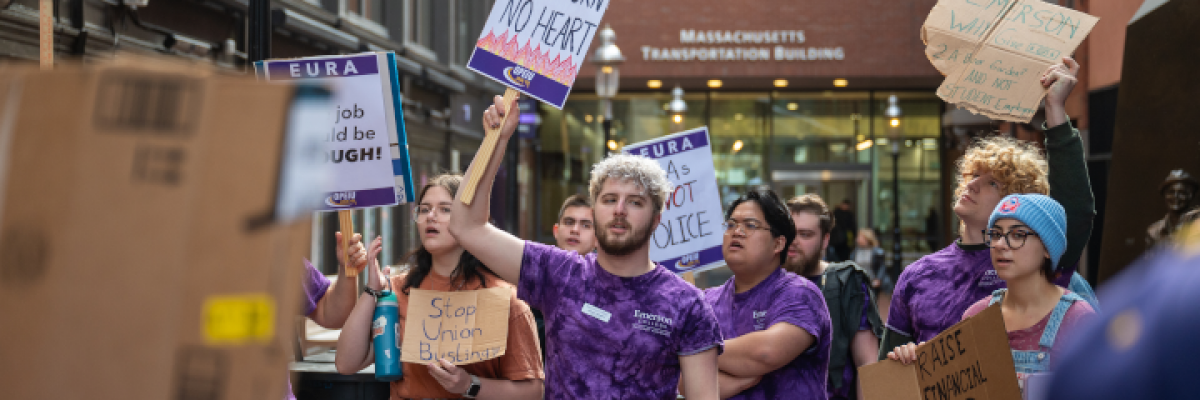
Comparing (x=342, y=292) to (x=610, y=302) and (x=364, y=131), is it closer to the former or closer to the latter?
(x=364, y=131)

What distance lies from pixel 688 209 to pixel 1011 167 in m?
2.04

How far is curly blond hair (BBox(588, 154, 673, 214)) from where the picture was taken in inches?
118

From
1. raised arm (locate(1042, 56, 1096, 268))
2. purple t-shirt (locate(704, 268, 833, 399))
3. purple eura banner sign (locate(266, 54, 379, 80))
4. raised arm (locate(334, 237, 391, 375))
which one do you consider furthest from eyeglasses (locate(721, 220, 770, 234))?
purple eura banner sign (locate(266, 54, 379, 80))

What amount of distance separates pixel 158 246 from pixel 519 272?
1761 millimetres

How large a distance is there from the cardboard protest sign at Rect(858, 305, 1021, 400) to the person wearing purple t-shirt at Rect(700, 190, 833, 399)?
1.30ft

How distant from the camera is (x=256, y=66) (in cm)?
374

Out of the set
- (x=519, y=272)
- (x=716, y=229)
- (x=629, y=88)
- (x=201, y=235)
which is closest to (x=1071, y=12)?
(x=716, y=229)

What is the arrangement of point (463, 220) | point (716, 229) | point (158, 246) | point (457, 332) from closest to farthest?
point (158, 246)
point (463, 220)
point (457, 332)
point (716, 229)

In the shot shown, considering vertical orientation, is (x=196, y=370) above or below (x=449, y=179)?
below

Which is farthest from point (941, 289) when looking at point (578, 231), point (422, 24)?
point (422, 24)

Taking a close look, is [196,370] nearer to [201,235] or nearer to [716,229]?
[201,235]

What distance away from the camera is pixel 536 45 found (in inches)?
134

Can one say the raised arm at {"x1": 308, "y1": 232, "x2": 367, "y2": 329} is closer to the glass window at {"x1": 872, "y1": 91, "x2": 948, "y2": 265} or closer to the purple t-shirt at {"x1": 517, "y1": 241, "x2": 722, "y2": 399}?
the purple t-shirt at {"x1": 517, "y1": 241, "x2": 722, "y2": 399}

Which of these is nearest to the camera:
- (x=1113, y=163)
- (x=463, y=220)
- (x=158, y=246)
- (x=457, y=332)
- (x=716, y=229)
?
(x=158, y=246)
